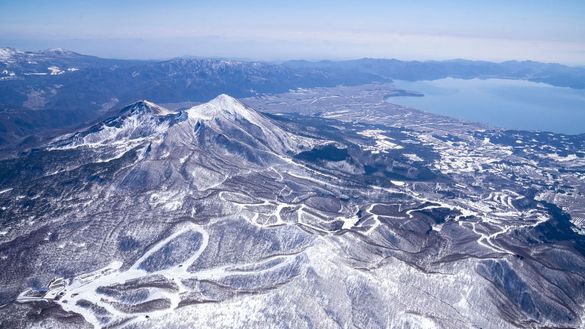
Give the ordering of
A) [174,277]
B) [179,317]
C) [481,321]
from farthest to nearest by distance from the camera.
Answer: [174,277]
[481,321]
[179,317]

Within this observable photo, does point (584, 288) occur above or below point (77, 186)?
below

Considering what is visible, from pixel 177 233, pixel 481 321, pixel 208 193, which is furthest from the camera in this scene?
pixel 208 193

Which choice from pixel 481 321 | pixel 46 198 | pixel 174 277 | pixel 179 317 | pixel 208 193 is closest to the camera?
pixel 179 317

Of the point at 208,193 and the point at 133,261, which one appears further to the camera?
the point at 208,193

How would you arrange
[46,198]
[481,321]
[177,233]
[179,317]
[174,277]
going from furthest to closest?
[46,198]
[177,233]
[174,277]
[481,321]
[179,317]

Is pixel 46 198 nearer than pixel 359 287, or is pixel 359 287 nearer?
pixel 359 287

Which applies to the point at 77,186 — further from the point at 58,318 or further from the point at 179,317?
the point at 179,317

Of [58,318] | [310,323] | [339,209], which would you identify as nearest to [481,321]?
[310,323]

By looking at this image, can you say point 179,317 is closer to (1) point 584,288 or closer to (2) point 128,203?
(2) point 128,203

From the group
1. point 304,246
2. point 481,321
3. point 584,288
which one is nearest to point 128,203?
point 304,246
